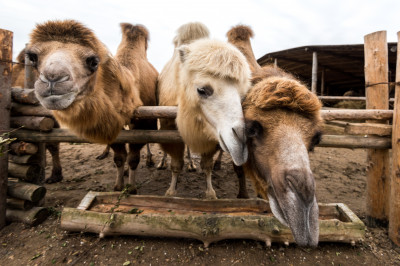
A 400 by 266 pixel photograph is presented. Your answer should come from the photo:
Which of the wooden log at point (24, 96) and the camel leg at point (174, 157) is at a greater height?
the wooden log at point (24, 96)

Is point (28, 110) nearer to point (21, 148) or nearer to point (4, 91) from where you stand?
point (4, 91)

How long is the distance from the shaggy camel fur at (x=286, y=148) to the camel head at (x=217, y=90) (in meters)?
0.14

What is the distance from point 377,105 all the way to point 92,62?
391 cm

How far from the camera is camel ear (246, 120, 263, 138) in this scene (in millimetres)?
1684

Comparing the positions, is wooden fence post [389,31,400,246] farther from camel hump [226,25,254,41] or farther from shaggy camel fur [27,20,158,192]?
shaggy camel fur [27,20,158,192]

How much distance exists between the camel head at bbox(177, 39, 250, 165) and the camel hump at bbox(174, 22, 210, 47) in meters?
1.01

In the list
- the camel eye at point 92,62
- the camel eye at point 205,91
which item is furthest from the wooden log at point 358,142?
the camel eye at point 92,62

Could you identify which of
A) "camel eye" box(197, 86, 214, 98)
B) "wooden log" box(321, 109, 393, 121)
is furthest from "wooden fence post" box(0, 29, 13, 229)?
"wooden log" box(321, 109, 393, 121)

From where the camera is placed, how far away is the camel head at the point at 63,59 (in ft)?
6.11

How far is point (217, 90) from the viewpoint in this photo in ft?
6.24

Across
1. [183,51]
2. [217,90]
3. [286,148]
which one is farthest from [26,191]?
[286,148]

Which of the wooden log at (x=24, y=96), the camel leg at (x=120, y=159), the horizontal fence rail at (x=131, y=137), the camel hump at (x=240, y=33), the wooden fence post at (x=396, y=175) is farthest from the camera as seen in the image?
the camel hump at (x=240, y=33)

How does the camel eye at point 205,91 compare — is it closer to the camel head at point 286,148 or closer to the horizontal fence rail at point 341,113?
the camel head at point 286,148

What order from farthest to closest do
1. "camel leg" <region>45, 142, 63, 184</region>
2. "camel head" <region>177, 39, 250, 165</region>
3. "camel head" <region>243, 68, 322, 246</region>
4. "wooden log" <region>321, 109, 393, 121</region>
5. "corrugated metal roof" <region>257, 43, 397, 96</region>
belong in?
"corrugated metal roof" <region>257, 43, 397, 96</region>
"camel leg" <region>45, 142, 63, 184</region>
"wooden log" <region>321, 109, 393, 121</region>
"camel head" <region>177, 39, 250, 165</region>
"camel head" <region>243, 68, 322, 246</region>
